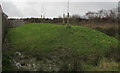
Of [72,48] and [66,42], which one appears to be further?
[66,42]

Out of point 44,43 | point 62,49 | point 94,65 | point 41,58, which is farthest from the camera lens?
point 44,43

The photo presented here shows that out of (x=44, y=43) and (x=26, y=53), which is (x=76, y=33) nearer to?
(x=44, y=43)

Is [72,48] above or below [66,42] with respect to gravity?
below

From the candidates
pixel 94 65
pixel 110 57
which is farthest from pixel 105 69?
pixel 110 57

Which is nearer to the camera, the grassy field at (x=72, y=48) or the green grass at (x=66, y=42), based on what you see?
the grassy field at (x=72, y=48)

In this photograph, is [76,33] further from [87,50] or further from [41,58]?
[41,58]

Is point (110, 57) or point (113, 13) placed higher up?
point (113, 13)

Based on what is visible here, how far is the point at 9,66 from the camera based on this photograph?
12500 mm

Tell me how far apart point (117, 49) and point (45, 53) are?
5.06 m

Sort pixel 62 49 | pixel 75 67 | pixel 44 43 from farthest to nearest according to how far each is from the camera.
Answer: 1. pixel 44 43
2. pixel 62 49
3. pixel 75 67

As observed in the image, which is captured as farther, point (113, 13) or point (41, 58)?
point (113, 13)

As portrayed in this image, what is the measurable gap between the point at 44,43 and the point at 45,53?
8.91ft

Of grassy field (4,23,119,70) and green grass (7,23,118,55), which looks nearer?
grassy field (4,23,119,70)

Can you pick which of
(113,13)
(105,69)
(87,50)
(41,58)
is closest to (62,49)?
(87,50)
